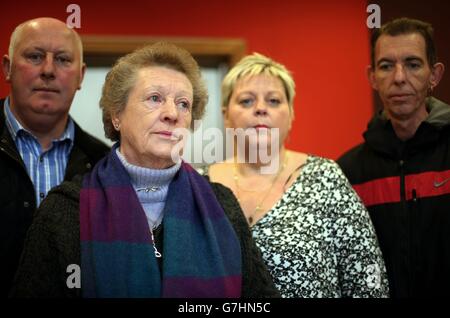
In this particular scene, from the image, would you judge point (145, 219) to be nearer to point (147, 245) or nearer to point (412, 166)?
point (147, 245)

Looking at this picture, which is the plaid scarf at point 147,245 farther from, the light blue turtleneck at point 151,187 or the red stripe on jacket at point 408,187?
the red stripe on jacket at point 408,187

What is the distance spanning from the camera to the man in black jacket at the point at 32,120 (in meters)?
1.77

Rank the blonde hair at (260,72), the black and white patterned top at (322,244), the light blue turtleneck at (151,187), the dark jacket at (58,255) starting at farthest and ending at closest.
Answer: the blonde hair at (260,72)
the black and white patterned top at (322,244)
the light blue turtleneck at (151,187)
the dark jacket at (58,255)

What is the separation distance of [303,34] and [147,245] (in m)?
1.61

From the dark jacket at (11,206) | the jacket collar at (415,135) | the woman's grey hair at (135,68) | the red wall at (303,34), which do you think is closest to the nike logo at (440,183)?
the jacket collar at (415,135)

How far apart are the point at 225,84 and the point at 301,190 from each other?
0.55 metres

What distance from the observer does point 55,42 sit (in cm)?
186

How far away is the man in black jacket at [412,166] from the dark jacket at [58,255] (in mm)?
592

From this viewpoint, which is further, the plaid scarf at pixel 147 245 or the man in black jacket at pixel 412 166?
the man in black jacket at pixel 412 166

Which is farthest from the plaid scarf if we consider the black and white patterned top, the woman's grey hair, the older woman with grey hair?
the black and white patterned top

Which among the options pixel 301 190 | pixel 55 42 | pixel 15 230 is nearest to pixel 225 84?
pixel 301 190

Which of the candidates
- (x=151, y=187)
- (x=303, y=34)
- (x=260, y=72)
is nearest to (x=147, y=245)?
(x=151, y=187)

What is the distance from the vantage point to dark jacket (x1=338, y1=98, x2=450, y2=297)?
1887mm

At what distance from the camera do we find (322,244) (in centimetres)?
192
